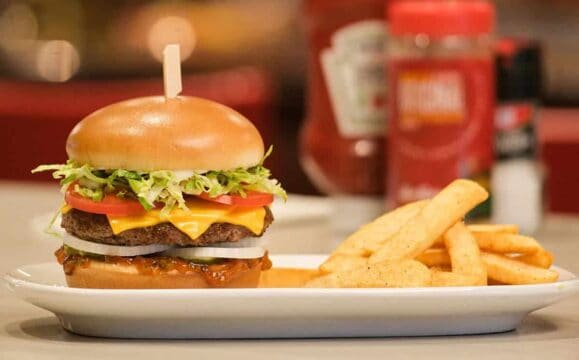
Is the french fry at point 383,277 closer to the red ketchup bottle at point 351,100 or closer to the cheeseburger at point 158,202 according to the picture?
the cheeseburger at point 158,202

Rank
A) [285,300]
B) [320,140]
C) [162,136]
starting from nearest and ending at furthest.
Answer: [285,300]
[162,136]
[320,140]

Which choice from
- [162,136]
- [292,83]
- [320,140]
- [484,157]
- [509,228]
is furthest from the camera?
[292,83]

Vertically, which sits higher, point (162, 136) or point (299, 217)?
point (162, 136)

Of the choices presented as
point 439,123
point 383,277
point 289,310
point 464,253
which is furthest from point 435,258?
point 439,123

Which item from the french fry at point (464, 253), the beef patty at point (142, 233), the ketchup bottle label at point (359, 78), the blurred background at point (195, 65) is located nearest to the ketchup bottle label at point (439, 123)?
the ketchup bottle label at point (359, 78)

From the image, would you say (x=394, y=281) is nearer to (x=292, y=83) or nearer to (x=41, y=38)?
(x=292, y=83)

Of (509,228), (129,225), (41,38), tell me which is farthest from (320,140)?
(41,38)
